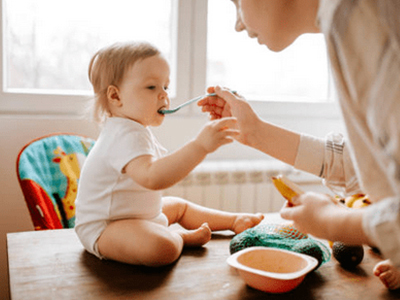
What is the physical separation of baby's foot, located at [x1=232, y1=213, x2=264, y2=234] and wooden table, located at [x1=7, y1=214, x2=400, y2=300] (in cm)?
15

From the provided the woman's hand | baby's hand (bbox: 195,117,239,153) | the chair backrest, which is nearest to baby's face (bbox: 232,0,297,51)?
baby's hand (bbox: 195,117,239,153)

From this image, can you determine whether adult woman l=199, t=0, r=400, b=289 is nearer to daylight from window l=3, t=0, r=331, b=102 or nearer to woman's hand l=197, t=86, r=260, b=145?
woman's hand l=197, t=86, r=260, b=145

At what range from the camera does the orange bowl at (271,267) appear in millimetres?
751

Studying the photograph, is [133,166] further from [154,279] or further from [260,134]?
[260,134]

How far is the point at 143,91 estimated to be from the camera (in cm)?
105

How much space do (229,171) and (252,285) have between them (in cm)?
110

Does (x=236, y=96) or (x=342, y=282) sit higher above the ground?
(x=236, y=96)

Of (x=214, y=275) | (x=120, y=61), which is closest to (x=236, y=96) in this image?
(x=120, y=61)

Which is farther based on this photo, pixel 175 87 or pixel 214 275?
pixel 175 87

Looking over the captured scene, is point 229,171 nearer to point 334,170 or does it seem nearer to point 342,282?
point 334,170

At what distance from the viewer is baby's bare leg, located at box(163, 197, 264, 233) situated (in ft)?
3.83

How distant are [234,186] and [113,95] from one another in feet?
3.12

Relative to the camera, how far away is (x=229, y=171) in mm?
1873

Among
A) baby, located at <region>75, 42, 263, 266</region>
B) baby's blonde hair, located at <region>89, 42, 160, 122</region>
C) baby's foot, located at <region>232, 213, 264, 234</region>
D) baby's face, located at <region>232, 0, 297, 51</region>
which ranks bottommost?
baby's foot, located at <region>232, 213, 264, 234</region>
